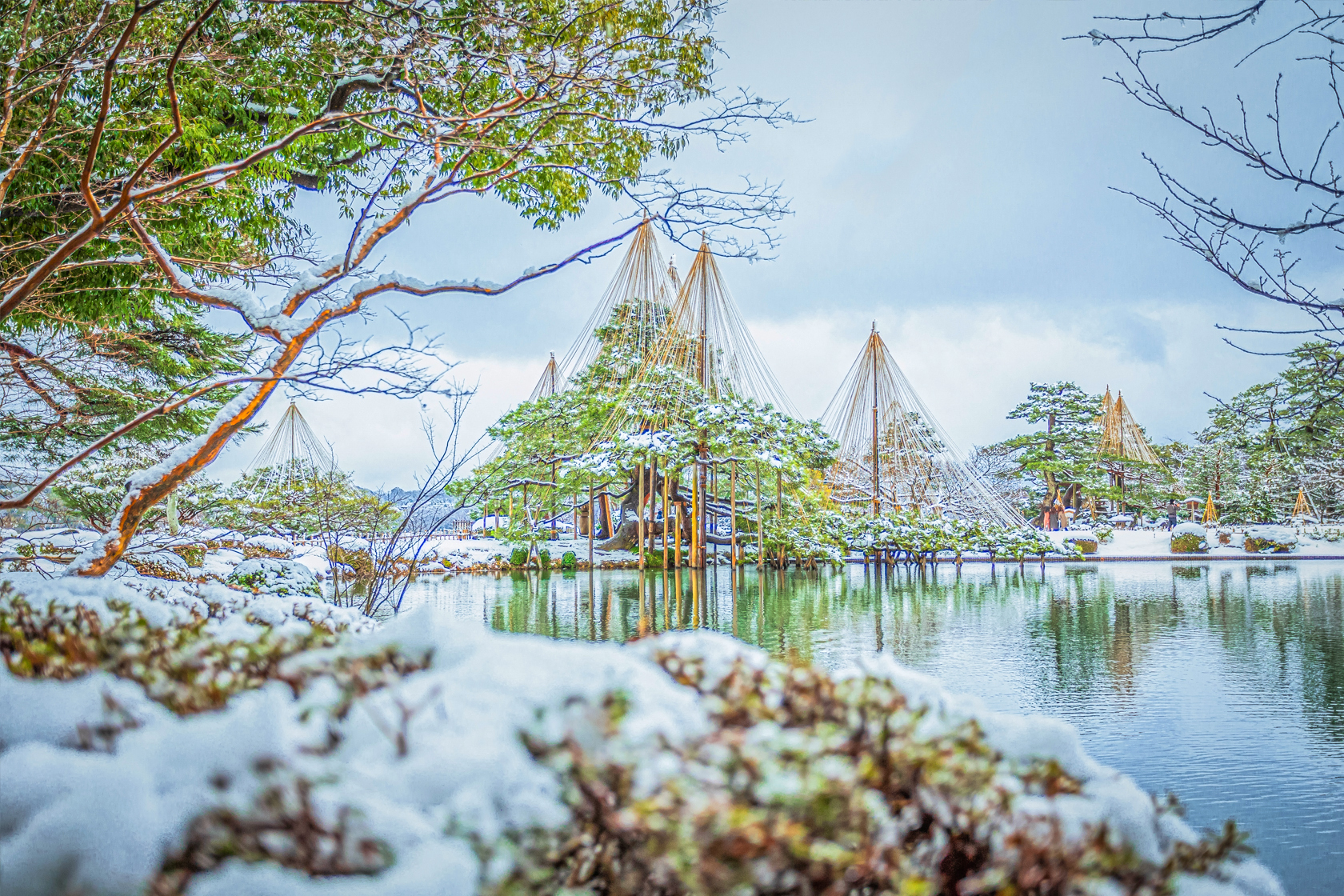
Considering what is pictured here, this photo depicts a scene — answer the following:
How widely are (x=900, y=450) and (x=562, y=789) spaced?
12065 mm

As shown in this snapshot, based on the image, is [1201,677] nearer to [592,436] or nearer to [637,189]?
[637,189]

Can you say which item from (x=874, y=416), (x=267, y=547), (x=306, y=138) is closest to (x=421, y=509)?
(x=306, y=138)

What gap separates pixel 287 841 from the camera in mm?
692

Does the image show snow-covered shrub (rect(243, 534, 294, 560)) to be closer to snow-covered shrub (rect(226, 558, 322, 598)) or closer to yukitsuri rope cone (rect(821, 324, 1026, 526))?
snow-covered shrub (rect(226, 558, 322, 598))

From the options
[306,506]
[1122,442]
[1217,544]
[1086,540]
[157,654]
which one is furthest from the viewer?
[1122,442]

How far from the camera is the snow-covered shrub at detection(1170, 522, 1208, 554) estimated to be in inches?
613

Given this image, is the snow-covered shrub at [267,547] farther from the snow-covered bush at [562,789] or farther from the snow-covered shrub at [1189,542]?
the snow-covered shrub at [1189,542]

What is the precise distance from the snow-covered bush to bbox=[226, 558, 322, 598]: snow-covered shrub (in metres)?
3.40

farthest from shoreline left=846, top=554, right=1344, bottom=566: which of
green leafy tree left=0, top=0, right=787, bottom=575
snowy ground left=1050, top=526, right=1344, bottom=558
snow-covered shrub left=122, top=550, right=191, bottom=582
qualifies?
green leafy tree left=0, top=0, right=787, bottom=575

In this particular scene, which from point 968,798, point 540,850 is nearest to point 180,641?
point 540,850

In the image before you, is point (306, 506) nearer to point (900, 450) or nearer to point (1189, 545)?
point (900, 450)

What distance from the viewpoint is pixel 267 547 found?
297 inches

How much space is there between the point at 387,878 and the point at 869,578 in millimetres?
9767

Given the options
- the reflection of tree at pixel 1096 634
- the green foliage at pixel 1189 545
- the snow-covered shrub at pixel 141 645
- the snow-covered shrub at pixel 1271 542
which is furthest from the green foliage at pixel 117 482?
the snow-covered shrub at pixel 1271 542
